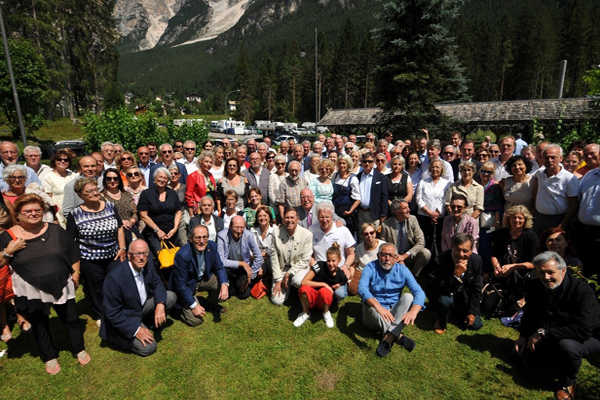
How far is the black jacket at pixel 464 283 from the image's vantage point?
4.19 m

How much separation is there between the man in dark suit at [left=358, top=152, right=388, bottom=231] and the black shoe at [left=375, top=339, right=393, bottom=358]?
2.21m

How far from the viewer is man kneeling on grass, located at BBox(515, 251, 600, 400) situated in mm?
3152

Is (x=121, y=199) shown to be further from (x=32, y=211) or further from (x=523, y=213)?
(x=523, y=213)

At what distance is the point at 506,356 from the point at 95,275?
5.37 meters

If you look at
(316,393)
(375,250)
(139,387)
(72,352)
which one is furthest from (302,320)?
(72,352)

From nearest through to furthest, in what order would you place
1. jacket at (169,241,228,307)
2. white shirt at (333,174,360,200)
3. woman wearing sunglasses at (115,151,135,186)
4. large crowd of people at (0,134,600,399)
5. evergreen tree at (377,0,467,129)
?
large crowd of people at (0,134,600,399) < jacket at (169,241,228,307) < woman wearing sunglasses at (115,151,135,186) < white shirt at (333,174,360,200) < evergreen tree at (377,0,467,129)

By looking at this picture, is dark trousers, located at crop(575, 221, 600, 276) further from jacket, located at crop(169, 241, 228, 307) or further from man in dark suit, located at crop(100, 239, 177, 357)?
man in dark suit, located at crop(100, 239, 177, 357)

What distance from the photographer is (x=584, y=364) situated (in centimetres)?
373

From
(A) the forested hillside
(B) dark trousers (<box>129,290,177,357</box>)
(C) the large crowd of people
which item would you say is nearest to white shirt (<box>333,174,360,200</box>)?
(C) the large crowd of people

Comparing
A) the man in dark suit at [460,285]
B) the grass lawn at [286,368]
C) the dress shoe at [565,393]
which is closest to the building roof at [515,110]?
the man in dark suit at [460,285]

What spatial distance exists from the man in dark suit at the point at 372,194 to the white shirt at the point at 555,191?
7.54 feet

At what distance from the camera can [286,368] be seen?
3820mm

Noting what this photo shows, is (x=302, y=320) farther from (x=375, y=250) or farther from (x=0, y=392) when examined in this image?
(x=0, y=392)

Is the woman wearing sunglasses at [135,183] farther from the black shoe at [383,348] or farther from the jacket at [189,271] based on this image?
the black shoe at [383,348]
